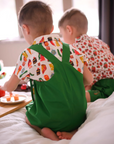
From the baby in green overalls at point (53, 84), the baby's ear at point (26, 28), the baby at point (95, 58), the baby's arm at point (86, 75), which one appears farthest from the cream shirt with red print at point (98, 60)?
the baby's ear at point (26, 28)

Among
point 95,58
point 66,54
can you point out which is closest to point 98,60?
point 95,58

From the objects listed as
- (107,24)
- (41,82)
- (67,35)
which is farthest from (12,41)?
(41,82)

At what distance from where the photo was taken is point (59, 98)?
1.01 m

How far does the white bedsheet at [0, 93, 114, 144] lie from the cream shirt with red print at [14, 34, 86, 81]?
257 millimetres

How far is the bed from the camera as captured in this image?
599mm

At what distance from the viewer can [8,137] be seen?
34.1 inches

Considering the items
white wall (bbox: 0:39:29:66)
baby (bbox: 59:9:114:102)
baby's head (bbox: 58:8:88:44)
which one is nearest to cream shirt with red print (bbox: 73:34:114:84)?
baby (bbox: 59:9:114:102)

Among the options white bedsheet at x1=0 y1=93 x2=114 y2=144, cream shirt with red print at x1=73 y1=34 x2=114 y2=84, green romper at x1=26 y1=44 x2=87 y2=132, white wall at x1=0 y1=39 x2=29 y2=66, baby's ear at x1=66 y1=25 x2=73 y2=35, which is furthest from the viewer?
white wall at x1=0 y1=39 x2=29 y2=66

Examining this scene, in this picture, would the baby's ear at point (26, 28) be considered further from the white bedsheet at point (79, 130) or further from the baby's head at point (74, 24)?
the baby's head at point (74, 24)

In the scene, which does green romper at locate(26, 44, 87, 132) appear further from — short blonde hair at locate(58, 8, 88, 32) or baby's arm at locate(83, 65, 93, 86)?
short blonde hair at locate(58, 8, 88, 32)

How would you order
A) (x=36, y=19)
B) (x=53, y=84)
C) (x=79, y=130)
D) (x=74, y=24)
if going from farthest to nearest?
(x=74, y=24) → (x=36, y=19) → (x=53, y=84) → (x=79, y=130)

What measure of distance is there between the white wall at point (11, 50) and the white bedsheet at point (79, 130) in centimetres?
293

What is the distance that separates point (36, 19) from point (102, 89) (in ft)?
2.57

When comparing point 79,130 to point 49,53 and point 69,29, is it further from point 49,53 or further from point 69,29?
point 69,29
